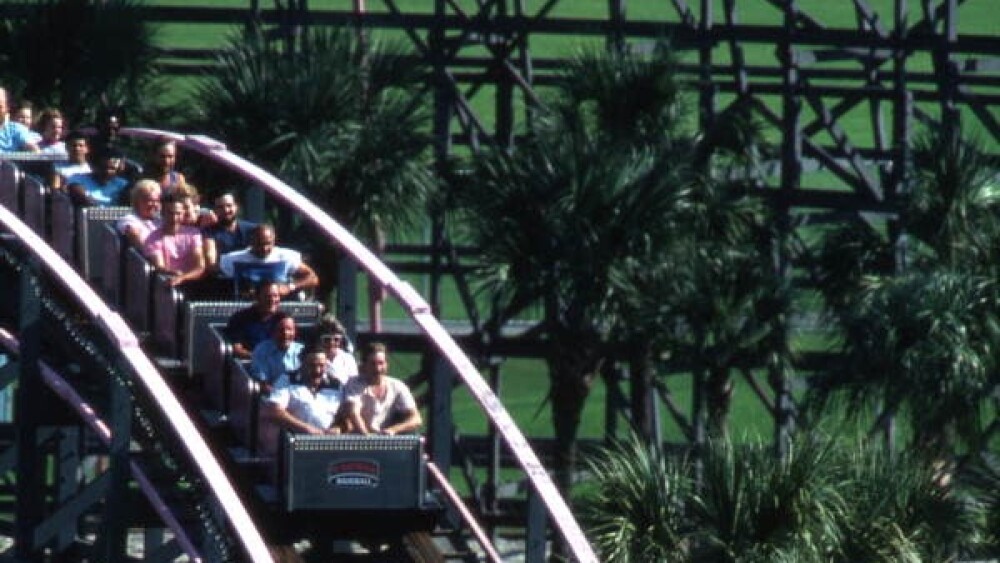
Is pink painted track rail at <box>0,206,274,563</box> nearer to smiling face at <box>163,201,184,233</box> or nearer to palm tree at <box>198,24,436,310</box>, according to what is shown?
smiling face at <box>163,201,184,233</box>

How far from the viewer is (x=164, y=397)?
22.6m

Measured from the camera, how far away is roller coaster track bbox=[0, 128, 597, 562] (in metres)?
22.2

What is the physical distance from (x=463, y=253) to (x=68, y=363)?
12.8 metres

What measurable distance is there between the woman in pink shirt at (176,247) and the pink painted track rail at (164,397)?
83 centimetres

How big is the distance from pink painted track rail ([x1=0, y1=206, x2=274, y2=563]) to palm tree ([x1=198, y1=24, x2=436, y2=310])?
31.6 feet

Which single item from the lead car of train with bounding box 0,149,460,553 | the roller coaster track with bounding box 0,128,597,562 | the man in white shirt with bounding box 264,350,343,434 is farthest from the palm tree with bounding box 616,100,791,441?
the man in white shirt with bounding box 264,350,343,434

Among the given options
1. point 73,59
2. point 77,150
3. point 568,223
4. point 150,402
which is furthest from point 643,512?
point 73,59

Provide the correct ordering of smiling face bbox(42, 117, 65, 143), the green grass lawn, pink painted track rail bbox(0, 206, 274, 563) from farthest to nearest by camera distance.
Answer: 1. the green grass lawn
2. smiling face bbox(42, 117, 65, 143)
3. pink painted track rail bbox(0, 206, 274, 563)

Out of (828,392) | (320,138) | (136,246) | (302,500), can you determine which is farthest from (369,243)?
(302,500)

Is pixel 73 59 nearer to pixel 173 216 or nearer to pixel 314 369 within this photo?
pixel 173 216

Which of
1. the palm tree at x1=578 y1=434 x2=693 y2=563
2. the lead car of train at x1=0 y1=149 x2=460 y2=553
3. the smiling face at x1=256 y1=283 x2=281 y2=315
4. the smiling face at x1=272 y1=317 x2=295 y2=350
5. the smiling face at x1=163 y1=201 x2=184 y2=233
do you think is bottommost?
the palm tree at x1=578 y1=434 x2=693 y2=563

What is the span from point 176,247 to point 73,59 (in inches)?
430

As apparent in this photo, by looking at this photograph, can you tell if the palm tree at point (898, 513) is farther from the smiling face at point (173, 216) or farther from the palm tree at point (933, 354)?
the smiling face at point (173, 216)

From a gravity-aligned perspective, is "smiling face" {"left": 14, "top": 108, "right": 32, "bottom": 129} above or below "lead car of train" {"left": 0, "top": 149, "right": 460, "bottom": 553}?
above
